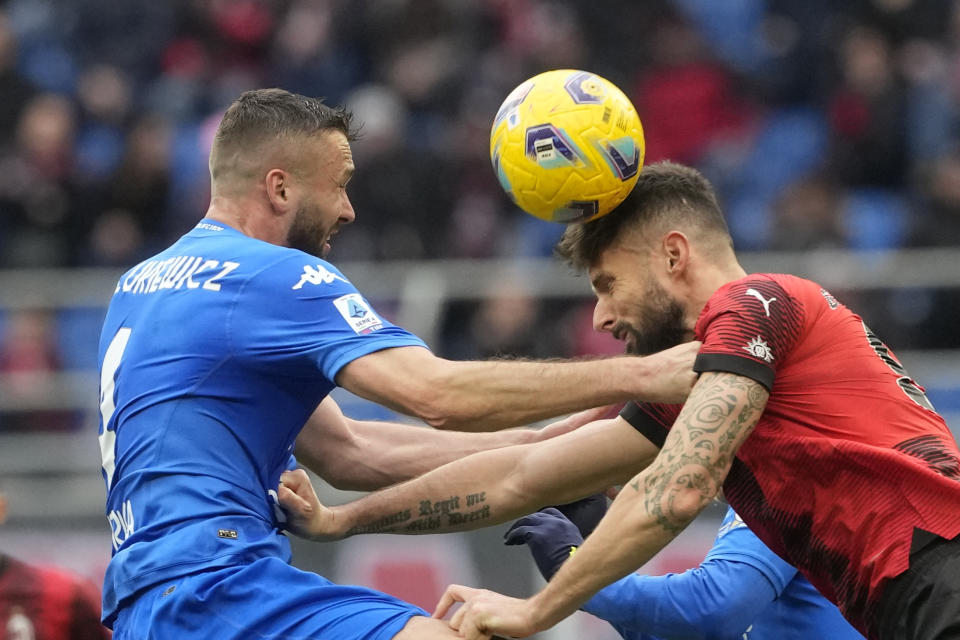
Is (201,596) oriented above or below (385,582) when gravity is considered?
above

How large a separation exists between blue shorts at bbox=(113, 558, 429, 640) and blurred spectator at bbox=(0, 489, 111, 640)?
1887mm

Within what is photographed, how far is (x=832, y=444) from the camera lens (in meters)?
4.43

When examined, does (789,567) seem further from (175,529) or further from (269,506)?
(175,529)

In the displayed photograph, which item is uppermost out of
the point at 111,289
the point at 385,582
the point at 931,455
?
the point at 931,455

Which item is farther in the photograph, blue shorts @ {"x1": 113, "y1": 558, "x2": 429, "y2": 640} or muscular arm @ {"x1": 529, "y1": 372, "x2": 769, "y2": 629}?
blue shorts @ {"x1": 113, "y1": 558, "x2": 429, "y2": 640}

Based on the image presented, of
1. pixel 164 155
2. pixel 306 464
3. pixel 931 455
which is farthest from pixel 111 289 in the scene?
pixel 931 455

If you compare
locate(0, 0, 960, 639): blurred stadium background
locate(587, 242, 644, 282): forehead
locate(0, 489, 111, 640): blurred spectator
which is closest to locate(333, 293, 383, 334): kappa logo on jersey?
locate(587, 242, 644, 282): forehead

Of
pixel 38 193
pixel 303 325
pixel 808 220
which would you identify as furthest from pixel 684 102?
pixel 303 325

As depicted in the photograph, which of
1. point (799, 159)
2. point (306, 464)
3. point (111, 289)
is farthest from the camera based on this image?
point (799, 159)

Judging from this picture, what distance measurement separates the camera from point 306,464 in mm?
5883

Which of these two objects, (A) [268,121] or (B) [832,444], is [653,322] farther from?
(A) [268,121]

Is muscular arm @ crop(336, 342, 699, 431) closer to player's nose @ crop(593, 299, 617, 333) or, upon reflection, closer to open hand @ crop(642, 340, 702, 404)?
open hand @ crop(642, 340, 702, 404)

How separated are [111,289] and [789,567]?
6836 millimetres

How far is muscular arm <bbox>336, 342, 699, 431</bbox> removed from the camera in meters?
4.70
